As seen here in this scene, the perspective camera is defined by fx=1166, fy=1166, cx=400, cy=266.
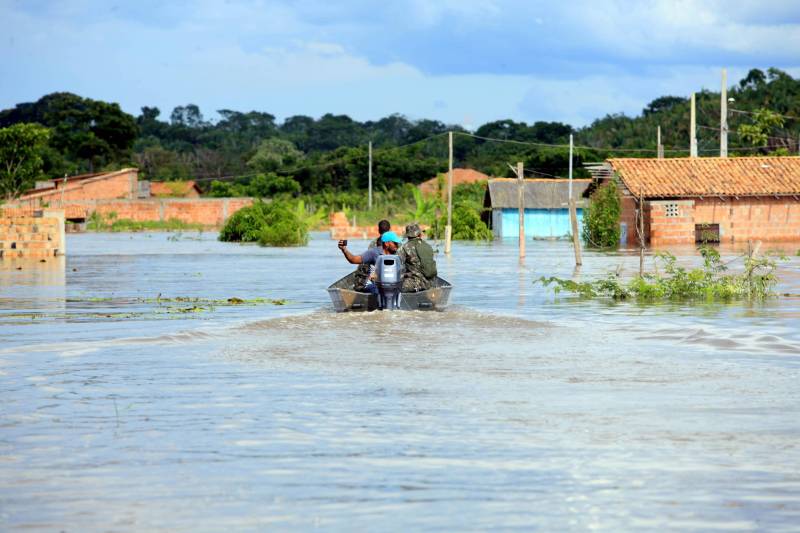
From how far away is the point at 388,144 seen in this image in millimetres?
105500

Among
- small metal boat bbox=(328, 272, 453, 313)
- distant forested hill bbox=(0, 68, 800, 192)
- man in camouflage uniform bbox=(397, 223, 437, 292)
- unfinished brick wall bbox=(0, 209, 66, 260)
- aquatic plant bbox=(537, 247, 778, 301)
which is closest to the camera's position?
small metal boat bbox=(328, 272, 453, 313)

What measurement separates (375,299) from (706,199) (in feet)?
125

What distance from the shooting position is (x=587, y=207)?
55.6m

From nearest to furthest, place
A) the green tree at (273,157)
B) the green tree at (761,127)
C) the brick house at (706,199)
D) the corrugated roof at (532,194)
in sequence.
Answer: the brick house at (706,199) → the green tree at (761,127) → the corrugated roof at (532,194) → the green tree at (273,157)

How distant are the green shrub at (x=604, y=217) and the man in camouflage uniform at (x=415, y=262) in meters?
34.3

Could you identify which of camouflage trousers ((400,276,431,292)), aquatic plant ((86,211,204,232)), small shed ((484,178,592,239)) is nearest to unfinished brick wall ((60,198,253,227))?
aquatic plant ((86,211,204,232))

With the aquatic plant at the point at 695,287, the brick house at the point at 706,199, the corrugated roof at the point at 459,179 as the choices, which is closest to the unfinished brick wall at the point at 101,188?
the corrugated roof at the point at 459,179

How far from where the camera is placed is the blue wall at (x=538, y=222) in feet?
235

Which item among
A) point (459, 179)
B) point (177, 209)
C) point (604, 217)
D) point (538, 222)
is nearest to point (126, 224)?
point (177, 209)

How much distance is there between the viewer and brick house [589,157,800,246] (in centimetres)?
5338

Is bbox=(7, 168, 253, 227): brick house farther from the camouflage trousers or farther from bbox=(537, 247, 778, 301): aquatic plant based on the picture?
the camouflage trousers

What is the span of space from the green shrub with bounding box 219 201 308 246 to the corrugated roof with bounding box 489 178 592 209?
12.8m

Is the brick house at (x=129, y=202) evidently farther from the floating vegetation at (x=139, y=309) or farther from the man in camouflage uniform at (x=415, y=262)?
the man in camouflage uniform at (x=415, y=262)

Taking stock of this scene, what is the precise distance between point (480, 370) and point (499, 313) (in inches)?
279
